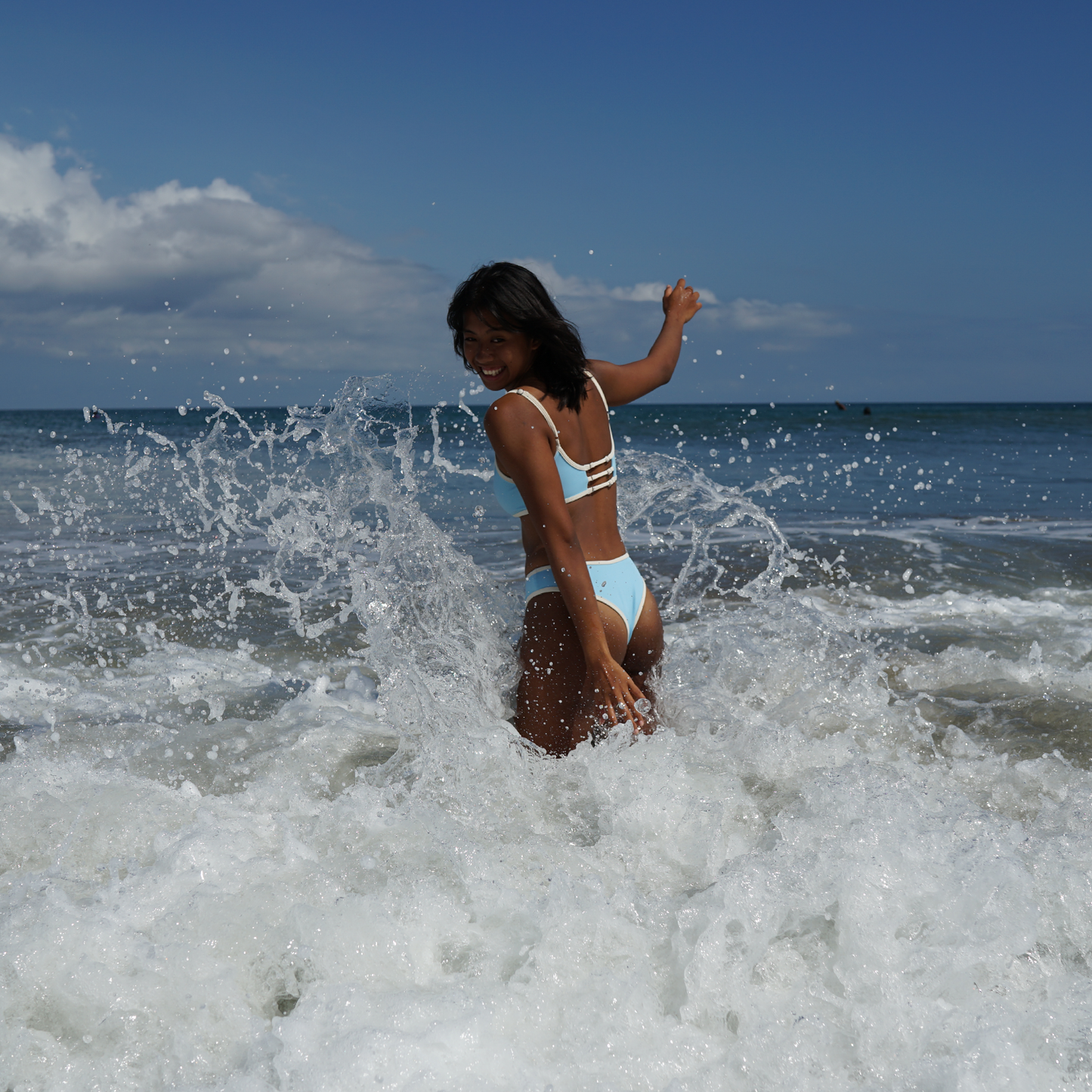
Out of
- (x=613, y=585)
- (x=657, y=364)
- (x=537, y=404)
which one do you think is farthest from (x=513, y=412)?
(x=657, y=364)

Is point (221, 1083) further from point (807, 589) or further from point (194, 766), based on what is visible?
point (807, 589)

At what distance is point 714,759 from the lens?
137 inches

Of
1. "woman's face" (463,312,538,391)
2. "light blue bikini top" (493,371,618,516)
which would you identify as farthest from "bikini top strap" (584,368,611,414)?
"woman's face" (463,312,538,391)

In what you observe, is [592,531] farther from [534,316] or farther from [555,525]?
[534,316]

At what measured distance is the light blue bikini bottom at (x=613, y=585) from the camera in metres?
3.20

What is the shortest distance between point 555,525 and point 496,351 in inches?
26.3

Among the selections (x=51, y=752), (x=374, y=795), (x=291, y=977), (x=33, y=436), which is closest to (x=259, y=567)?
(x=51, y=752)

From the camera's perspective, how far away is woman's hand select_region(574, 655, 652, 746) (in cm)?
306

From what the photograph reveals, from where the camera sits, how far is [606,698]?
121 inches

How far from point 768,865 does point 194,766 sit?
2426mm

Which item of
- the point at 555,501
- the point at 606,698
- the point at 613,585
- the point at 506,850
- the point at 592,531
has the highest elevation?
the point at 555,501

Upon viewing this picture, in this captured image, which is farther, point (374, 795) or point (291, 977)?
point (374, 795)

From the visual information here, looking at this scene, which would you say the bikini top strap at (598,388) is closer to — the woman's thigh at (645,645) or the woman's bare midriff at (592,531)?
the woman's bare midriff at (592,531)

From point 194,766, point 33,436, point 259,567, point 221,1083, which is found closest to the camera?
point 221,1083
